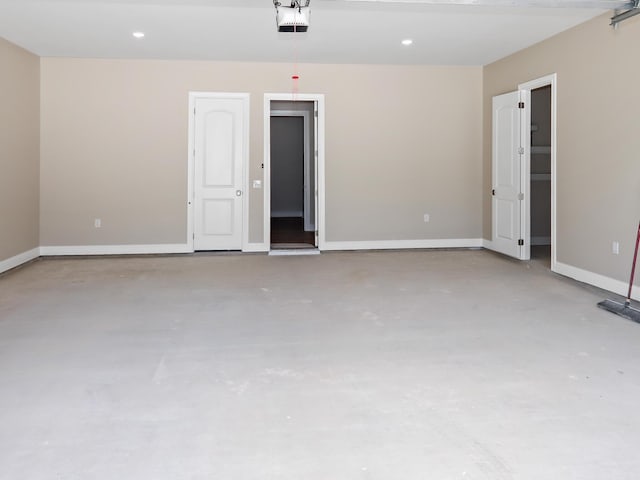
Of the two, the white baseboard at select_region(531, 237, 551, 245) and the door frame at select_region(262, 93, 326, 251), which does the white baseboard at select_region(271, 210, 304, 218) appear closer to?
the door frame at select_region(262, 93, 326, 251)

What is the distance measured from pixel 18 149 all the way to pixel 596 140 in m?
6.54

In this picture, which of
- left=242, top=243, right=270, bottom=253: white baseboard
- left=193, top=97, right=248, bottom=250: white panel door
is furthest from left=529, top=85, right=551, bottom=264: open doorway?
left=193, top=97, right=248, bottom=250: white panel door

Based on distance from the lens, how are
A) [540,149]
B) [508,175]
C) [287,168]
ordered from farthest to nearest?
[287,168]
[540,149]
[508,175]

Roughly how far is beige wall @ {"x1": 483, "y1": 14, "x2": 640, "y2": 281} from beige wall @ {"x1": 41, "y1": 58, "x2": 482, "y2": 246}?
1790 millimetres

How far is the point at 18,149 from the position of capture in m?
6.18

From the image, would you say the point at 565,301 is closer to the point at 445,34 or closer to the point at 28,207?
the point at 445,34

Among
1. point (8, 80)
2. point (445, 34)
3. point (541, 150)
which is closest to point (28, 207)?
point (8, 80)

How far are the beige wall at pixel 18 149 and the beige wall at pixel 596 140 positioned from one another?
20.4 feet

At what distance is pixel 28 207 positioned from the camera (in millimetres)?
6480

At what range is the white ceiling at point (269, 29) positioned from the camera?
4.73 m

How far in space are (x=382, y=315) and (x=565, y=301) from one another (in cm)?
171

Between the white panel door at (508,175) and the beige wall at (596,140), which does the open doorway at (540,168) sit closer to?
the white panel door at (508,175)

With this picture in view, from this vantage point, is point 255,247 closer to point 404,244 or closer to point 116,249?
point 116,249

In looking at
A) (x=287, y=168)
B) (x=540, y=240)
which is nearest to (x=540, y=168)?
(x=540, y=240)
